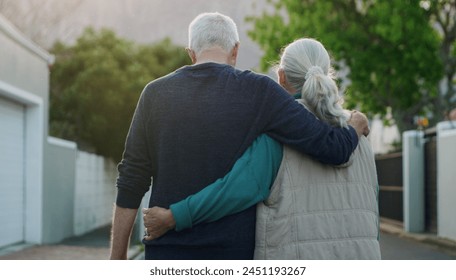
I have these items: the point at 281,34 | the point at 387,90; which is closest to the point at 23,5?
the point at 281,34

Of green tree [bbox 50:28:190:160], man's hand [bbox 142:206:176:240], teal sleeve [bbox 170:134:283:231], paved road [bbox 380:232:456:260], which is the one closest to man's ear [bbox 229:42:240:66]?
teal sleeve [bbox 170:134:283:231]

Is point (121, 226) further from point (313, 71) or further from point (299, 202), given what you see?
point (313, 71)

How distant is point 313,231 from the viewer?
259cm

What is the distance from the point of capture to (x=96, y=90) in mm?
21797

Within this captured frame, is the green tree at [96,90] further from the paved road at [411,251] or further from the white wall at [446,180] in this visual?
the paved road at [411,251]

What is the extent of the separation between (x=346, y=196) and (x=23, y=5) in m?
15.8

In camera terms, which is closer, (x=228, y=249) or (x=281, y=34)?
(x=228, y=249)

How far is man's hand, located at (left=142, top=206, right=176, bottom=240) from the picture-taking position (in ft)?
8.43

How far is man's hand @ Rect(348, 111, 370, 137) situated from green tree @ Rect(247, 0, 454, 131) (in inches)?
654

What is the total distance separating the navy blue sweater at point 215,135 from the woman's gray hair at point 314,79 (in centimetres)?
7

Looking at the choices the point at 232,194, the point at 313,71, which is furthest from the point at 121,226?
the point at 313,71

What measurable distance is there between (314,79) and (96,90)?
64.0ft
